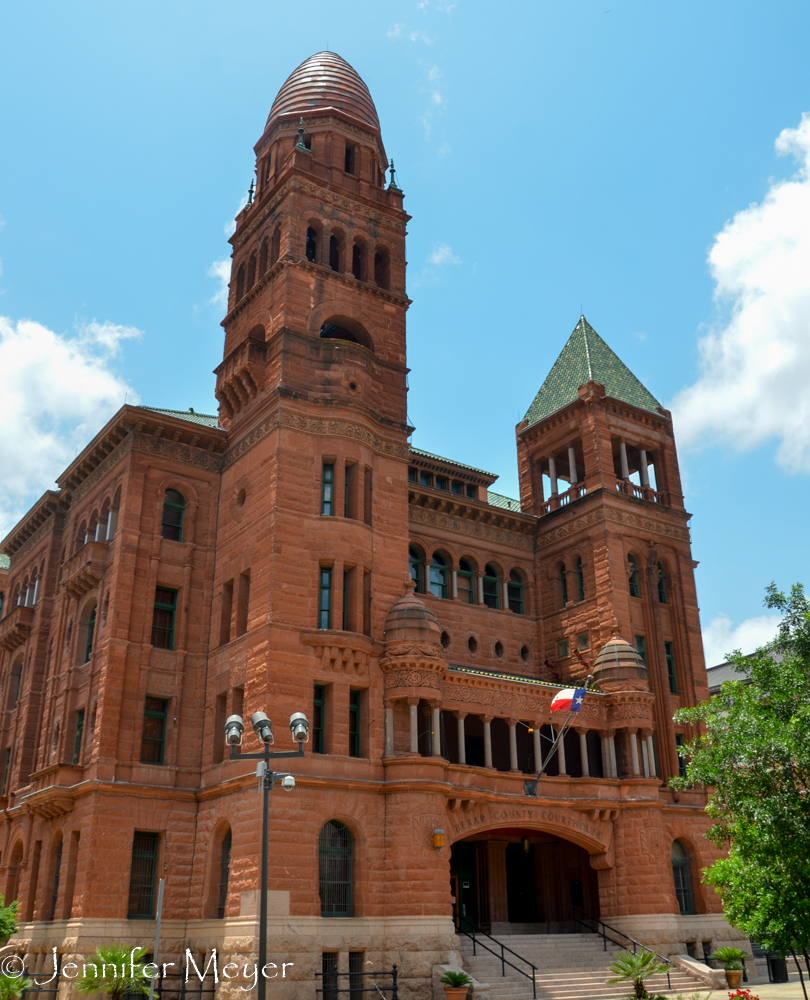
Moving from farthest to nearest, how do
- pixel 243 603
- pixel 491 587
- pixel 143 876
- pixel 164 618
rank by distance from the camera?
pixel 491 587, pixel 164 618, pixel 243 603, pixel 143 876

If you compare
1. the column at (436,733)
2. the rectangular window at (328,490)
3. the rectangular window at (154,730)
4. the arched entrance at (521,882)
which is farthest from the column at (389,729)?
the arched entrance at (521,882)

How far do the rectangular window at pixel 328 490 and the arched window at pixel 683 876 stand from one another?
65.6ft

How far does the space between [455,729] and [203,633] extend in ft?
34.5

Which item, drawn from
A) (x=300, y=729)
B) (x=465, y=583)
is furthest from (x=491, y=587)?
(x=300, y=729)

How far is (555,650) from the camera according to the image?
44594 millimetres

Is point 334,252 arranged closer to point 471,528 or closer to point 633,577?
point 471,528

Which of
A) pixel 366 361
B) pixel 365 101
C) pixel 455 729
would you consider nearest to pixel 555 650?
pixel 455 729

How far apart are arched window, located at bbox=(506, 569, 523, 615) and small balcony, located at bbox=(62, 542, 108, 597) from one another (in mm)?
19523

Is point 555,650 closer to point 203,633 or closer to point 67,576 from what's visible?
point 203,633

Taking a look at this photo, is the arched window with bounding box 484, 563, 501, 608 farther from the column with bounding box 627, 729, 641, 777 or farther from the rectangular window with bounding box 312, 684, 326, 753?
the rectangular window with bounding box 312, 684, 326, 753

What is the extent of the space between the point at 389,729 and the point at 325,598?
16.7ft

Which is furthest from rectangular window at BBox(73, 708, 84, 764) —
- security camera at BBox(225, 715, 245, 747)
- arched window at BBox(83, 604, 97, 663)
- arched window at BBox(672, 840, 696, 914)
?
arched window at BBox(672, 840, 696, 914)

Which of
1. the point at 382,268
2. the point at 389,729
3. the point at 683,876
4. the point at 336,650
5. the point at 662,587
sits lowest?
the point at 683,876

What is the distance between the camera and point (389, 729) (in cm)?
3195
